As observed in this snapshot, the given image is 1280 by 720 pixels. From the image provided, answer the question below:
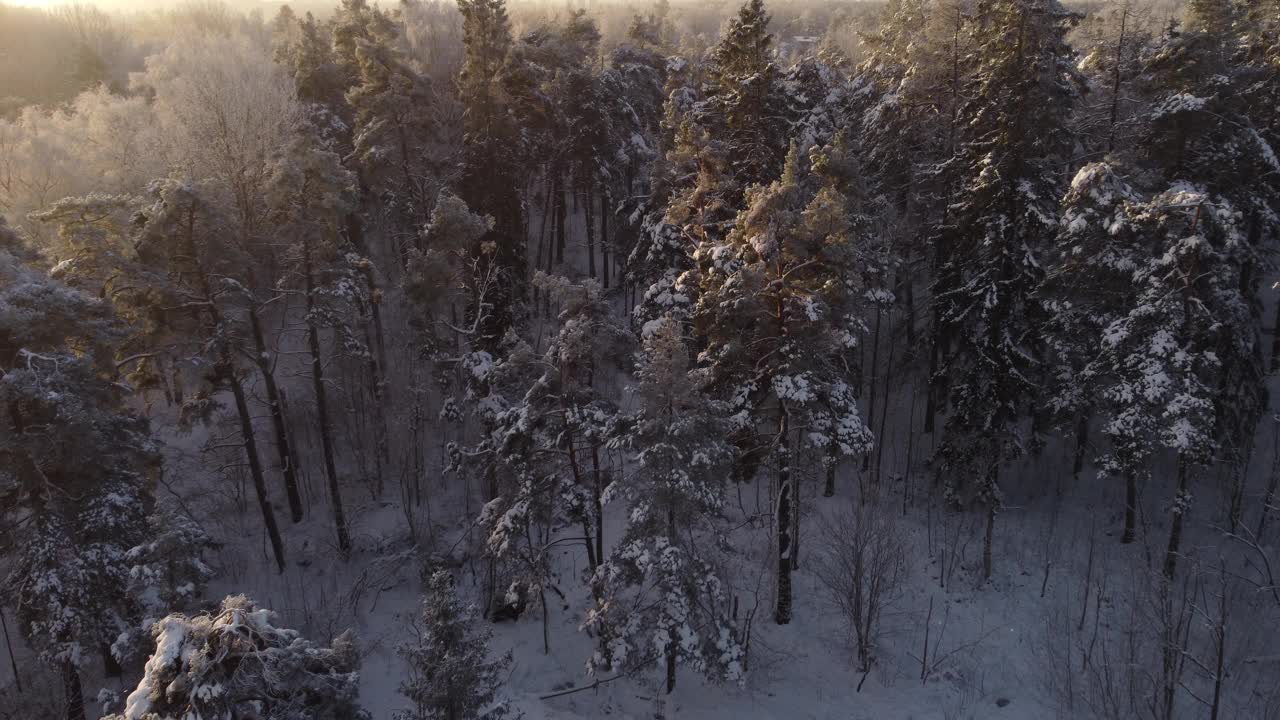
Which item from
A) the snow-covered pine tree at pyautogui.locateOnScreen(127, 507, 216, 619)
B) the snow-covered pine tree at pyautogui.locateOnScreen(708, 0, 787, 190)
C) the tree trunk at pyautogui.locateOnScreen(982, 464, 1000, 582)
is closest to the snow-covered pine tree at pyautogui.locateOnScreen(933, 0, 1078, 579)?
the tree trunk at pyautogui.locateOnScreen(982, 464, 1000, 582)

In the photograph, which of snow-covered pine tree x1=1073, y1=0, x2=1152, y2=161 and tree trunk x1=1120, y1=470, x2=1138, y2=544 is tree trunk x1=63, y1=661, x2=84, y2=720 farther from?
snow-covered pine tree x1=1073, y1=0, x2=1152, y2=161

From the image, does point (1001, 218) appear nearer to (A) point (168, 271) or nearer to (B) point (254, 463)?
(A) point (168, 271)

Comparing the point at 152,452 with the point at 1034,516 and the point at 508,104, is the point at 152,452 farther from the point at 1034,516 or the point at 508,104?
the point at 1034,516

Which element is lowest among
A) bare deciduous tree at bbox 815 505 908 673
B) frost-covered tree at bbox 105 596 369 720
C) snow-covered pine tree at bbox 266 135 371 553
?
bare deciduous tree at bbox 815 505 908 673

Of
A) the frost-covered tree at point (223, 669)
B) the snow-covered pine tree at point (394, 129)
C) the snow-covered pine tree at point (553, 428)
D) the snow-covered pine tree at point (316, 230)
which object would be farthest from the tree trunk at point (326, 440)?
the frost-covered tree at point (223, 669)

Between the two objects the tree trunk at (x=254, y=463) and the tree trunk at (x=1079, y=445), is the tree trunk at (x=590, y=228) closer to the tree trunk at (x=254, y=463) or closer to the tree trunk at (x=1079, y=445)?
the tree trunk at (x=254, y=463)

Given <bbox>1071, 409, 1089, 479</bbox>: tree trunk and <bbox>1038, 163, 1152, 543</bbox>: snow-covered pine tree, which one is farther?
<bbox>1071, 409, 1089, 479</bbox>: tree trunk

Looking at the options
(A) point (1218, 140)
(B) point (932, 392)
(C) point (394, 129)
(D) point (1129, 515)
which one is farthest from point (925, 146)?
(C) point (394, 129)
